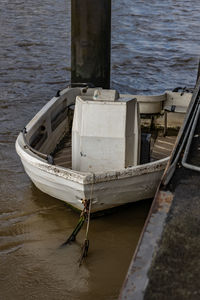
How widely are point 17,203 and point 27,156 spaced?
3.79 feet

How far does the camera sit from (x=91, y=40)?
330 inches

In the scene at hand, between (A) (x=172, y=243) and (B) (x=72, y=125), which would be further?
(B) (x=72, y=125)

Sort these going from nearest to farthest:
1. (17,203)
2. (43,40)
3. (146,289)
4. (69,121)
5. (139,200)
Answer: (146,289), (139,200), (17,203), (69,121), (43,40)

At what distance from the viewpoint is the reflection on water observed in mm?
5246

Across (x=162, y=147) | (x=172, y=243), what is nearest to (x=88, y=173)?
(x=172, y=243)

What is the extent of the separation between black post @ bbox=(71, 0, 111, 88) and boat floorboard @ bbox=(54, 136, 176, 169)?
1.72 meters

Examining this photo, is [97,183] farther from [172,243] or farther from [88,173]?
[172,243]

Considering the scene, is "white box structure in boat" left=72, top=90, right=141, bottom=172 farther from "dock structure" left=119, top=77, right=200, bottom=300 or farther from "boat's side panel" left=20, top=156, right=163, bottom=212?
"dock structure" left=119, top=77, right=200, bottom=300

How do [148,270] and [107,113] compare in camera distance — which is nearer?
[148,270]

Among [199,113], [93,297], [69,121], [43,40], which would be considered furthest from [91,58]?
[43,40]

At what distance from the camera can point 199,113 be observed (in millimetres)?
5480

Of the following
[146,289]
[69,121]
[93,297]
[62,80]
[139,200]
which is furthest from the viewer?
[62,80]

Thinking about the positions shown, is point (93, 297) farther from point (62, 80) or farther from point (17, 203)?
point (62, 80)

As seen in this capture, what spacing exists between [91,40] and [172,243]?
560 cm
